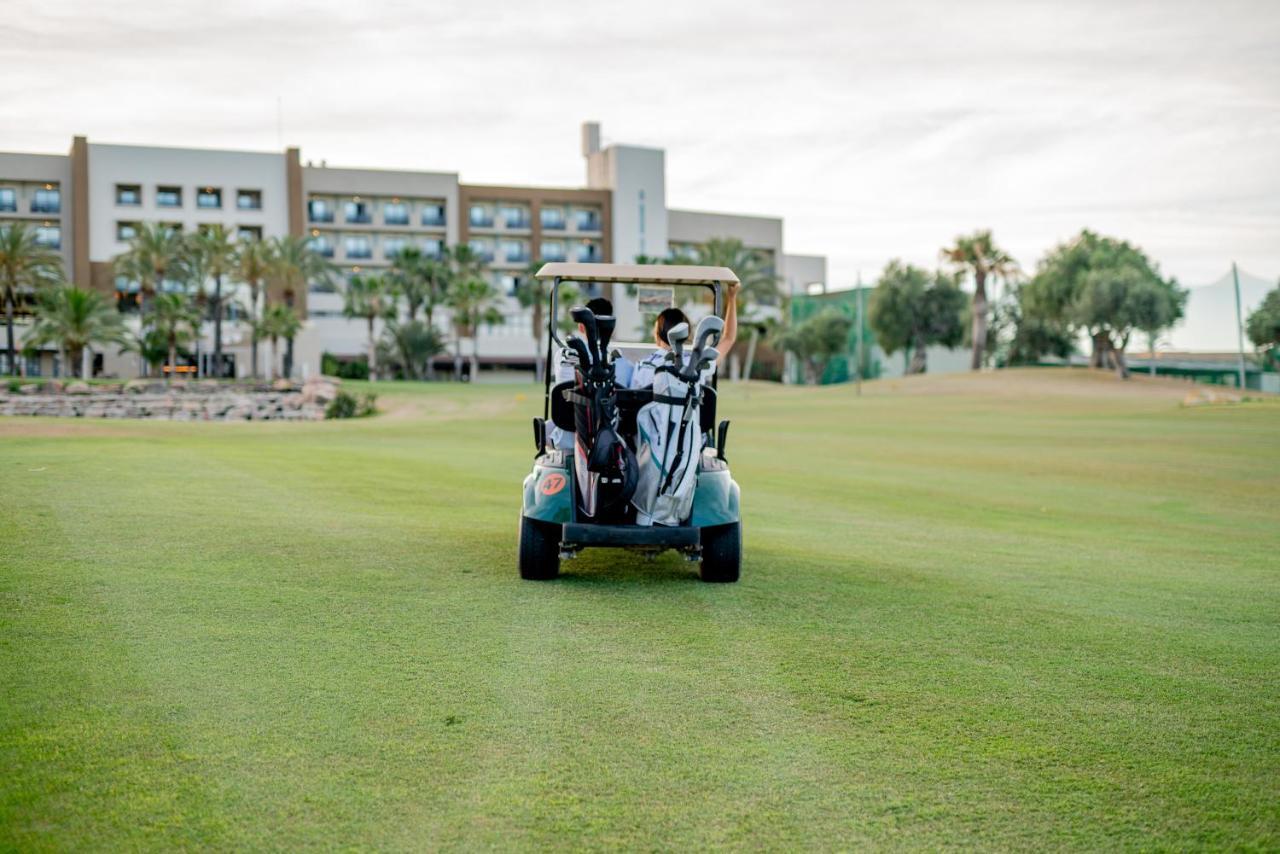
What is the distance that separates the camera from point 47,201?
106 metres

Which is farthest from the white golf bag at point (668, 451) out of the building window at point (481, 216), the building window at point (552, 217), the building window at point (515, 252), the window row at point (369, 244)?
the building window at point (552, 217)

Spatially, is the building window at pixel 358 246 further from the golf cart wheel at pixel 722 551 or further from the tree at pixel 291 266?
the golf cart wheel at pixel 722 551

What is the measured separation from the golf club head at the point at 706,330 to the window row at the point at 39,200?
111309 mm

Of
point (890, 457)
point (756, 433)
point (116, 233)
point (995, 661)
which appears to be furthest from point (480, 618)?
point (116, 233)

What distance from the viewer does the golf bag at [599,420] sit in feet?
28.1

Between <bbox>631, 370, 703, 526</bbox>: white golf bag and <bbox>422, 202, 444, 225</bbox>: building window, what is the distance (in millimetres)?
111565

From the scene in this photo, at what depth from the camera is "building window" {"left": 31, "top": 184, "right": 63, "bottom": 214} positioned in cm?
10650

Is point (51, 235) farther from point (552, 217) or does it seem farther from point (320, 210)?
point (552, 217)

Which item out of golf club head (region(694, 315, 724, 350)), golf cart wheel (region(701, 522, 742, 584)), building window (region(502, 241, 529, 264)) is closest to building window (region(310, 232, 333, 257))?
building window (region(502, 241, 529, 264))

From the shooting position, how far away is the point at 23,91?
37.8 metres

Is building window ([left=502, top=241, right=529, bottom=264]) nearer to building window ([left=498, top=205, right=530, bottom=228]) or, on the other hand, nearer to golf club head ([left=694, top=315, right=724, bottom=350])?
building window ([left=498, top=205, right=530, bottom=228])

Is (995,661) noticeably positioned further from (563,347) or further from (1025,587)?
(563,347)

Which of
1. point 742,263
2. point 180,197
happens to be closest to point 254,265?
point 180,197

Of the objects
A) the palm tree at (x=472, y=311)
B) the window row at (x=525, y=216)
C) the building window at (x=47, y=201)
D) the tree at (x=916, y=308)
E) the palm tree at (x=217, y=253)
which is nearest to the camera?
the palm tree at (x=217, y=253)
